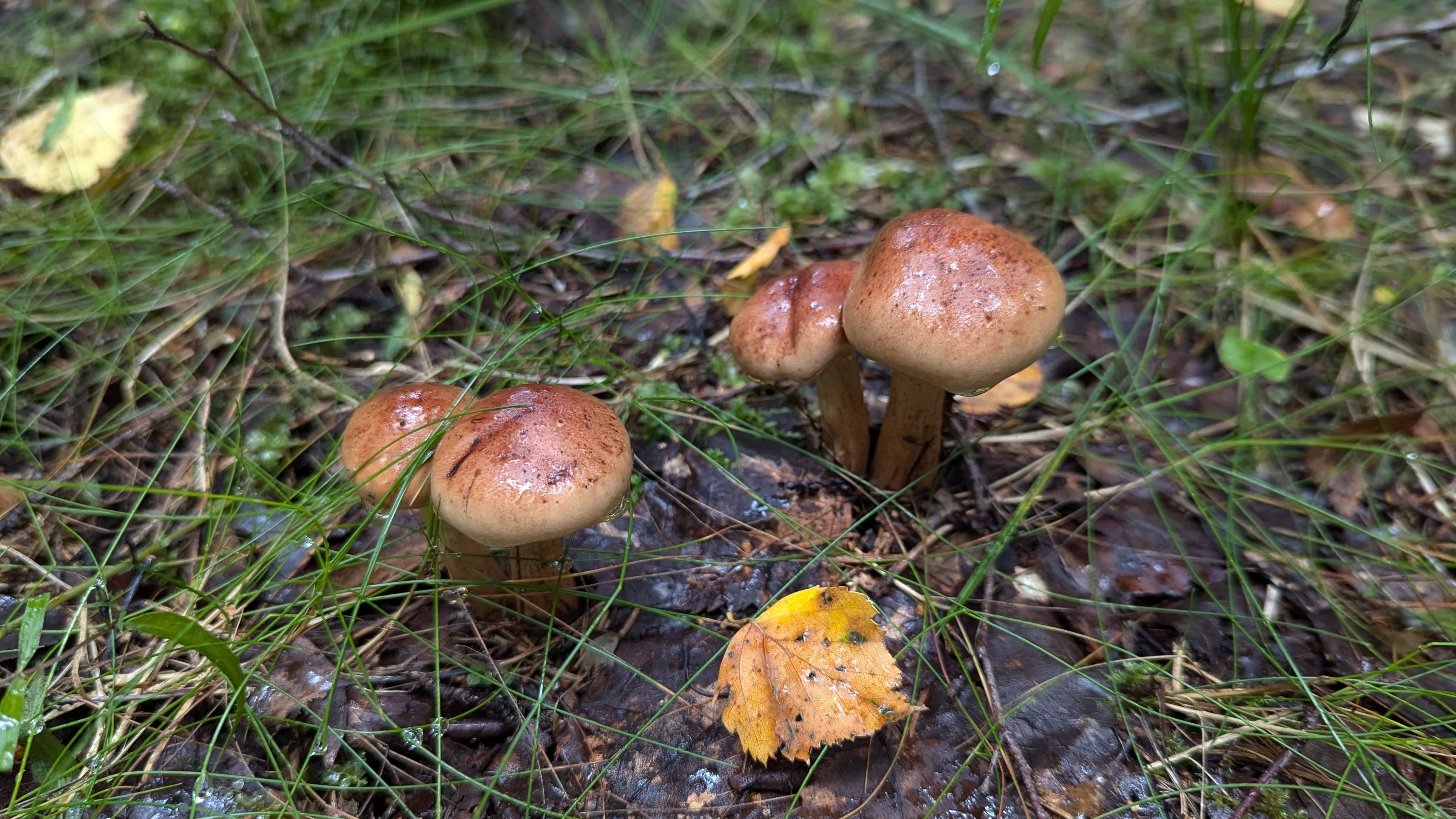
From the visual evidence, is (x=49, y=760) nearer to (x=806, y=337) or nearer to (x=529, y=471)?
(x=529, y=471)

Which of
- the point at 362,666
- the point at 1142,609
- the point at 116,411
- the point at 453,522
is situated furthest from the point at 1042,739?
the point at 116,411

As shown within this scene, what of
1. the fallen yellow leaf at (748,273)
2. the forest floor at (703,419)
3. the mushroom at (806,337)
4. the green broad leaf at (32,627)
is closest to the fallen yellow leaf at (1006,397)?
the forest floor at (703,419)

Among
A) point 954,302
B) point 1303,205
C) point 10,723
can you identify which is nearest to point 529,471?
point 954,302

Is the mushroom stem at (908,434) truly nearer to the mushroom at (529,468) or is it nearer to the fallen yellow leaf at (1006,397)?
the fallen yellow leaf at (1006,397)

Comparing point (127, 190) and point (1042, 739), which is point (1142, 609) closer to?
point (1042, 739)

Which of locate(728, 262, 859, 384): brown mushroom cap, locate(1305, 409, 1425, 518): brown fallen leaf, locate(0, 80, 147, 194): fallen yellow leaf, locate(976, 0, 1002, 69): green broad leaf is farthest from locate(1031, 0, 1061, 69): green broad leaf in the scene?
locate(0, 80, 147, 194): fallen yellow leaf

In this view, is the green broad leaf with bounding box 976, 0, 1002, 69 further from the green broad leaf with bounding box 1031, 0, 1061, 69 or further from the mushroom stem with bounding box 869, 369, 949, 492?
the mushroom stem with bounding box 869, 369, 949, 492
